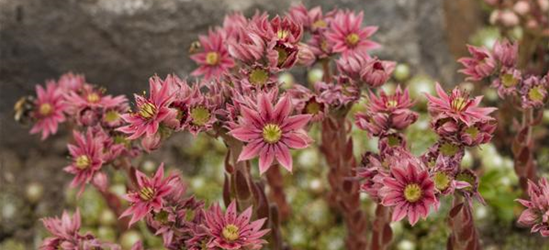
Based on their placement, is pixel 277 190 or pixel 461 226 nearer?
pixel 461 226

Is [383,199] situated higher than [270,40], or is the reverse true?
[270,40]

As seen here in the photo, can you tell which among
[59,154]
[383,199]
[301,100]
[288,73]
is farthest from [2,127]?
[383,199]

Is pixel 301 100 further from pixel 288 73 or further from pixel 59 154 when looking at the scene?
pixel 59 154

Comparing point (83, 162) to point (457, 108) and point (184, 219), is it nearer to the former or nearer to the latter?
point (184, 219)

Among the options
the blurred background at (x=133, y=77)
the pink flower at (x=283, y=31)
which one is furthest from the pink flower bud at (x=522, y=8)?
the pink flower at (x=283, y=31)

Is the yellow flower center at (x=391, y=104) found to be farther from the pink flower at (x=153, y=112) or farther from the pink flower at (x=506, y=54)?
the pink flower at (x=153, y=112)

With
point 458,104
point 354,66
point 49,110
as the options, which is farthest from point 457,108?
point 49,110
